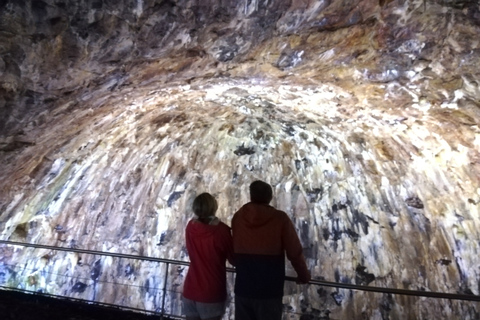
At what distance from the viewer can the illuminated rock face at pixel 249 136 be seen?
3.83 meters

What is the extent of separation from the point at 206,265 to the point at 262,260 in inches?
18.0

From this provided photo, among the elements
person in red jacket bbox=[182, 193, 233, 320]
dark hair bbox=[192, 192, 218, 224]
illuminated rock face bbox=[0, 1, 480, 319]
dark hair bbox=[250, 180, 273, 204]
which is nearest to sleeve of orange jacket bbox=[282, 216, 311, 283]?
dark hair bbox=[250, 180, 273, 204]

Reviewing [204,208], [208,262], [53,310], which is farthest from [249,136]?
[208,262]

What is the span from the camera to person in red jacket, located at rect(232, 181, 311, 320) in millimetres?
2627

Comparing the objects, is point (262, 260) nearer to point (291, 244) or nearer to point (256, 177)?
point (291, 244)

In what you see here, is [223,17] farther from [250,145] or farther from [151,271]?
[151,271]

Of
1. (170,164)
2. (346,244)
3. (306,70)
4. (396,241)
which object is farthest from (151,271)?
(306,70)

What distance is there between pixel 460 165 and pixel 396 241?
217 centimetres

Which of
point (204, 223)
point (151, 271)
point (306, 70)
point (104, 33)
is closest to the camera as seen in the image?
point (204, 223)

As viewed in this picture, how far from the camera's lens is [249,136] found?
307 inches

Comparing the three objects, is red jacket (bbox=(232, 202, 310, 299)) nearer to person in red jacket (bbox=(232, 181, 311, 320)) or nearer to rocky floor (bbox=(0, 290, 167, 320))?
person in red jacket (bbox=(232, 181, 311, 320))

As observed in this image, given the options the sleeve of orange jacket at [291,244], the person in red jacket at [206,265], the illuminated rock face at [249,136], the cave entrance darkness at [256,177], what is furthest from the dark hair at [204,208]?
the cave entrance darkness at [256,177]

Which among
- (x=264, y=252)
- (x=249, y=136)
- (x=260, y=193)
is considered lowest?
(x=264, y=252)

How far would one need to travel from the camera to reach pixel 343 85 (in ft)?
17.0
